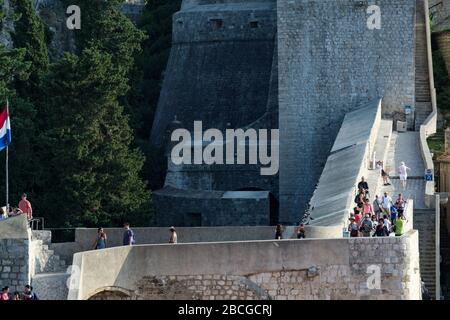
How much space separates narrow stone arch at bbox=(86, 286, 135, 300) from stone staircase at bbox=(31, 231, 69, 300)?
504 millimetres

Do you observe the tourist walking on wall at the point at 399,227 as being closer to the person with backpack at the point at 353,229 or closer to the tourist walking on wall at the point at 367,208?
the person with backpack at the point at 353,229

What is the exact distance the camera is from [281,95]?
148 feet

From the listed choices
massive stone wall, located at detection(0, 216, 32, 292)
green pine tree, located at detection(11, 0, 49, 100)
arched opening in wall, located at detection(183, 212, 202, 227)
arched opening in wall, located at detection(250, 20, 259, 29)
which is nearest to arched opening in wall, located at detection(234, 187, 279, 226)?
arched opening in wall, located at detection(183, 212, 202, 227)

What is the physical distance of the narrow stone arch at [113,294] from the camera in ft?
81.1

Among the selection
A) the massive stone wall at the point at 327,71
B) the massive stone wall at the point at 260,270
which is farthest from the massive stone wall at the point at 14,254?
the massive stone wall at the point at 327,71

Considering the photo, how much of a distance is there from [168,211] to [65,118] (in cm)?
500

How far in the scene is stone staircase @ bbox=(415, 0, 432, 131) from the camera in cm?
4694

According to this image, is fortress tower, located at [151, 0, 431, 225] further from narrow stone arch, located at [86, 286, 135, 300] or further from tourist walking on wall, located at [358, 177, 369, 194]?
narrow stone arch, located at [86, 286, 135, 300]

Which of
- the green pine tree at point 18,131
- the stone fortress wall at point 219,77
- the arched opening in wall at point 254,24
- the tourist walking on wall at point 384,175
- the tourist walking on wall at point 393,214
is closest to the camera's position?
the tourist walking on wall at point 393,214

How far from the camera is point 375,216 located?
2912 centimetres

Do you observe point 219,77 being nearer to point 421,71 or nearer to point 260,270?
point 421,71

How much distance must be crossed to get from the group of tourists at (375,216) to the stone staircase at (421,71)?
1416cm
